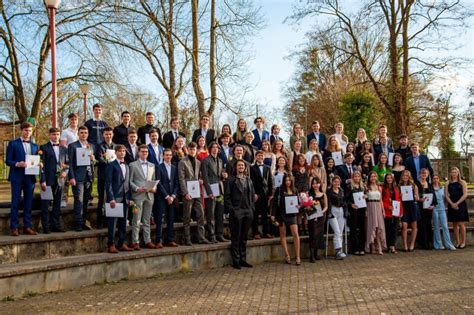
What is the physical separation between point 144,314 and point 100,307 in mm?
826

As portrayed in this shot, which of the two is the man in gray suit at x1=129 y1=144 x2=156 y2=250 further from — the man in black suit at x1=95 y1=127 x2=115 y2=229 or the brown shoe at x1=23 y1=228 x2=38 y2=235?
the brown shoe at x1=23 y1=228 x2=38 y2=235

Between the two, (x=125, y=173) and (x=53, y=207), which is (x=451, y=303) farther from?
(x=53, y=207)

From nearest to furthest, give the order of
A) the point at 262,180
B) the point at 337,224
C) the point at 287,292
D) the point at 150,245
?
the point at 287,292, the point at 150,245, the point at 262,180, the point at 337,224

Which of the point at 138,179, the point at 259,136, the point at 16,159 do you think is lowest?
the point at 138,179

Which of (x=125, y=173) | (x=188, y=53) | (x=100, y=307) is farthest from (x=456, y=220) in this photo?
(x=188, y=53)

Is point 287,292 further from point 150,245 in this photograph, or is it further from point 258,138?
point 258,138

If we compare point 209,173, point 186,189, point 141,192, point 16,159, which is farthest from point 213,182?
point 16,159

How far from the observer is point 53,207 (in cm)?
1046

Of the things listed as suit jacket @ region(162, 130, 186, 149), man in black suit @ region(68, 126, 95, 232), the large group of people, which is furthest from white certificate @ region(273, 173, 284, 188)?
man in black suit @ region(68, 126, 95, 232)

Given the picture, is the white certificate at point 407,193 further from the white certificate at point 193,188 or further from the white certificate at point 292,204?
the white certificate at point 193,188

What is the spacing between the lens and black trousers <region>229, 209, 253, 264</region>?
1113cm

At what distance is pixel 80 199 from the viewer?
10.5 metres

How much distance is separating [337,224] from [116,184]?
17.9ft

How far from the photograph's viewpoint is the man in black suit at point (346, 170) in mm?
13102
